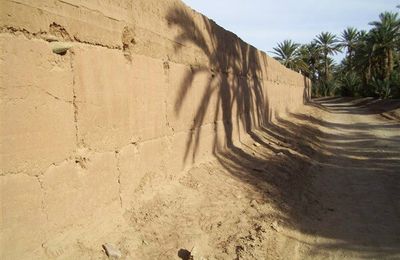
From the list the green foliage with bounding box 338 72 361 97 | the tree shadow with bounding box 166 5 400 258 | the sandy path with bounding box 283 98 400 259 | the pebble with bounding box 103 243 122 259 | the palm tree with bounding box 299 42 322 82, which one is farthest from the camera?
the palm tree with bounding box 299 42 322 82

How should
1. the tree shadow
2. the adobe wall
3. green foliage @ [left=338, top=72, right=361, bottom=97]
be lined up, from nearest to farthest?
the adobe wall < the tree shadow < green foliage @ [left=338, top=72, right=361, bottom=97]

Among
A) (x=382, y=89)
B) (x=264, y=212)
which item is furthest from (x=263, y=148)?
(x=382, y=89)

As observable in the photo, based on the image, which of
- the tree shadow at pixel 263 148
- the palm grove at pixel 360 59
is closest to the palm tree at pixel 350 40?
the palm grove at pixel 360 59

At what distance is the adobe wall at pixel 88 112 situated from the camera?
3361 mm

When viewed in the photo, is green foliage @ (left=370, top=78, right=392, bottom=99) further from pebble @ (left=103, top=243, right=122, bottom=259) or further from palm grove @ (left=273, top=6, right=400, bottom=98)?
pebble @ (left=103, top=243, right=122, bottom=259)

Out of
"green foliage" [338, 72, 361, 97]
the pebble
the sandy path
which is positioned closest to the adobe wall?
the pebble

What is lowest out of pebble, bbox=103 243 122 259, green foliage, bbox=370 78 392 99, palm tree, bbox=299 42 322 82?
pebble, bbox=103 243 122 259

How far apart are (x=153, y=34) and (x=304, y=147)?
22.7 feet

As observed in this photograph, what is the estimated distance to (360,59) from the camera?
45156 millimetres

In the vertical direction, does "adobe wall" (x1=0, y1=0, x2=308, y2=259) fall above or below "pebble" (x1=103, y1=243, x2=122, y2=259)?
above

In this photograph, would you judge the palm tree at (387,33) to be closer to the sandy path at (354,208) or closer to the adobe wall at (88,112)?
the sandy path at (354,208)

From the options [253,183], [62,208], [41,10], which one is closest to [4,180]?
[62,208]

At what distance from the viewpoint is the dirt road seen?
15.4 feet

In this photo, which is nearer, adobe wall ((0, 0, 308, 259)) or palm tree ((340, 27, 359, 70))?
adobe wall ((0, 0, 308, 259))
